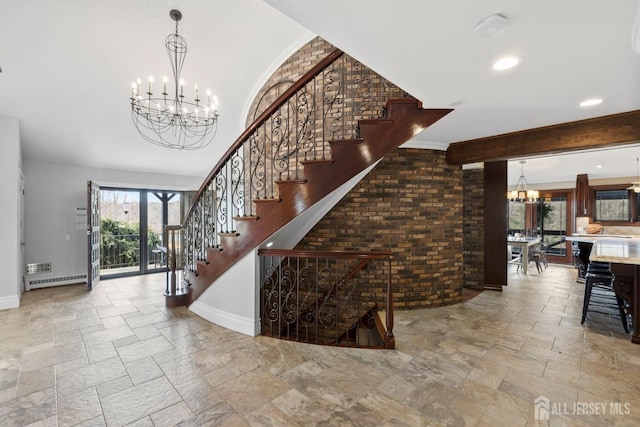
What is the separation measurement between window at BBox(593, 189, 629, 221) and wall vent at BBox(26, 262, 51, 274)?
1403cm

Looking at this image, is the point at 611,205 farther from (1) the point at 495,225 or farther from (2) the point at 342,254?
(2) the point at 342,254

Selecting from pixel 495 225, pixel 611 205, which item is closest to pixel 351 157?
pixel 495 225

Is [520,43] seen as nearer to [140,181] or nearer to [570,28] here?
[570,28]

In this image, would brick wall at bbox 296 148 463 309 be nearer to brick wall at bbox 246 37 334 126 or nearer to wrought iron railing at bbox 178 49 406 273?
wrought iron railing at bbox 178 49 406 273

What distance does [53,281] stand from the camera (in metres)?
5.61

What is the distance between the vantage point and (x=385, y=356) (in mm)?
2803

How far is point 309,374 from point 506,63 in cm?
297

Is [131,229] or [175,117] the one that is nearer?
[175,117]

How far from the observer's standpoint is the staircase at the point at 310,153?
2902 mm

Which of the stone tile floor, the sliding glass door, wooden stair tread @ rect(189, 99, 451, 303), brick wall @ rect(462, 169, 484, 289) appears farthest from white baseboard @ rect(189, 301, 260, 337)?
brick wall @ rect(462, 169, 484, 289)

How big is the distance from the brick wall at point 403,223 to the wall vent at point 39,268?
5380 millimetres

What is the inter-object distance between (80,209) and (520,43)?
780cm

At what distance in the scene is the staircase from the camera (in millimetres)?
2902

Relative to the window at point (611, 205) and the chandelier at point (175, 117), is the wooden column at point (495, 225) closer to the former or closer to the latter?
the chandelier at point (175, 117)
